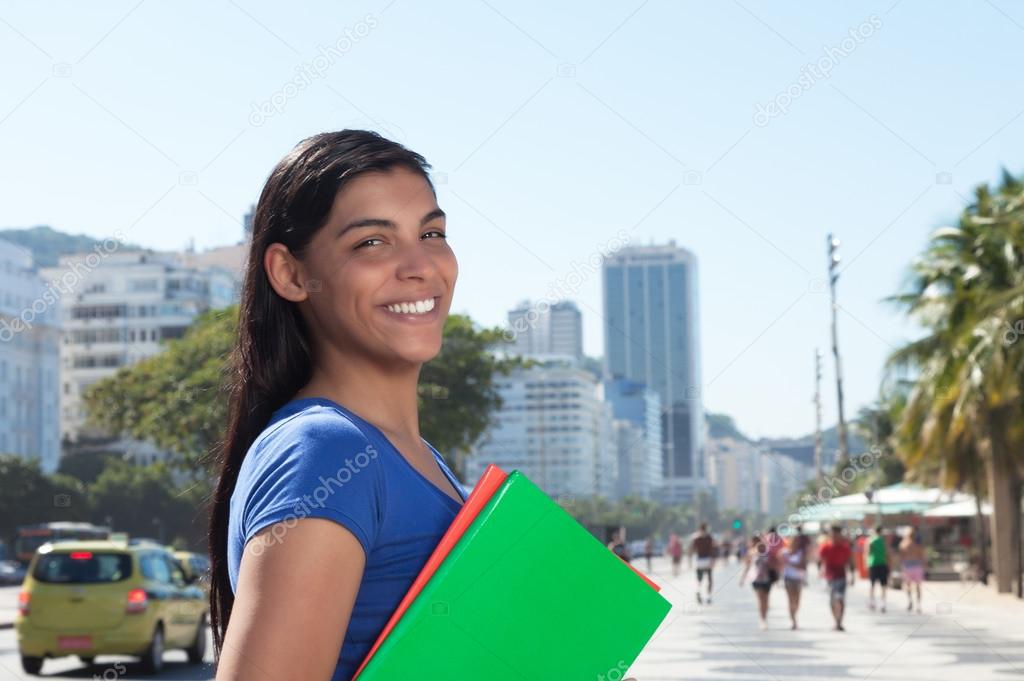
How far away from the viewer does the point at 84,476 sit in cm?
10838

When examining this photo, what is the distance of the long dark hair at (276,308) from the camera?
2033 millimetres

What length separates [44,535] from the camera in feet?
250

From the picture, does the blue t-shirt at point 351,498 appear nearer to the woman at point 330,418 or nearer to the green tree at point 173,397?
the woman at point 330,418

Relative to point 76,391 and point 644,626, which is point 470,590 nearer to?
point 644,626

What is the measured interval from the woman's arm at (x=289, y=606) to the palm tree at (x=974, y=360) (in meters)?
28.5

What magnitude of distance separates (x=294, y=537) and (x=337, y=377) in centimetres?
42

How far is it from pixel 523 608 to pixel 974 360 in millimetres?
30099

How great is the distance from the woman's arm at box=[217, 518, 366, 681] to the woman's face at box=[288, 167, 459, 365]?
1.38 ft

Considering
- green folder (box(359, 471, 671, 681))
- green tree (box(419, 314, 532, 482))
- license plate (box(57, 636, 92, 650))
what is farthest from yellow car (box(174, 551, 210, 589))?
green tree (box(419, 314, 532, 482))

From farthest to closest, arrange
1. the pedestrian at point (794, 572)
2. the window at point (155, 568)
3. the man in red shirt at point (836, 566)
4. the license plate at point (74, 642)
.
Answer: the pedestrian at point (794, 572) < the man in red shirt at point (836, 566) < the window at point (155, 568) < the license plate at point (74, 642)

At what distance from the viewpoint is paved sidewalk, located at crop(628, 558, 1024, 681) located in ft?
50.2

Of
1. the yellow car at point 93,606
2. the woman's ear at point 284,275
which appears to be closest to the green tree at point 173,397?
the yellow car at point 93,606

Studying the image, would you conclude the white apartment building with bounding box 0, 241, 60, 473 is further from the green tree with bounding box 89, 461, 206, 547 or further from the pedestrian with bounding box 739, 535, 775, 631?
the pedestrian with bounding box 739, 535, 775, 631

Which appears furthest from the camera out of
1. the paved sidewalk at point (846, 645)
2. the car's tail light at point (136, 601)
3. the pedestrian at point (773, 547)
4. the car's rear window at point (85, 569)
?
the pedestrian at point (773, 547)
